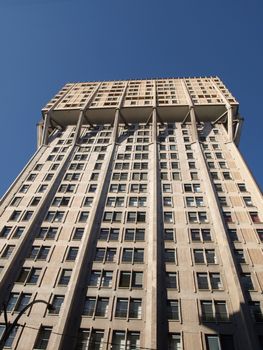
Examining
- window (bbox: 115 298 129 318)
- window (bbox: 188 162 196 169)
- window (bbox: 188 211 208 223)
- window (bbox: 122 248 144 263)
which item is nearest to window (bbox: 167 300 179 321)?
window (bbox: 115 298 129 318)

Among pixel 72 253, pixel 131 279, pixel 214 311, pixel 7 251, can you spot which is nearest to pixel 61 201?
pixel 72 253

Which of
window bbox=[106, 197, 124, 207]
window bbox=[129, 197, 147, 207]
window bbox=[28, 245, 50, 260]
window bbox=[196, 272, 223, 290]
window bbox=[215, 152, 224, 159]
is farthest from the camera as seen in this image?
window bbox=[215, 152, 224, 159]

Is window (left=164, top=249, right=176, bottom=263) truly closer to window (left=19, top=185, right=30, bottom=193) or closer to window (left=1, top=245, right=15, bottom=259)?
window (left=1, top=245, right=15, bottom=259)

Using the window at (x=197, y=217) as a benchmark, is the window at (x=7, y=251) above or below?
below

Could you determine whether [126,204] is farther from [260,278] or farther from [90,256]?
[260,278]

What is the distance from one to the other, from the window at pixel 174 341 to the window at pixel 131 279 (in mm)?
4410

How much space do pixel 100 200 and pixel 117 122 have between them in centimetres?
1701

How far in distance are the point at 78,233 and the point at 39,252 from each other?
382cm

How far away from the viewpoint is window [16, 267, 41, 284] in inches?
979

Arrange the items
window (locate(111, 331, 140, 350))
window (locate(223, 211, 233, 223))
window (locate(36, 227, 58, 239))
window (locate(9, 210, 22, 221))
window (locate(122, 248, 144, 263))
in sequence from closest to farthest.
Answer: window (locate(111, 331, 140, 350))
window (locate(122, 248, 144, 263))
window (locate(36, 227, 58, 239))
window (locate(223, 211, 233, 223))
window (locate(9, 210, 22, 221))

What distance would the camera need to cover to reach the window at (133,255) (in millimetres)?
26266

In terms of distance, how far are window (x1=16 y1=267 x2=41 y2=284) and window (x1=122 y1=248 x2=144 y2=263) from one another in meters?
7.13

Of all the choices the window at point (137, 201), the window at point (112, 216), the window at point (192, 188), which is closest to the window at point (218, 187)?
the window at point (192, 188)

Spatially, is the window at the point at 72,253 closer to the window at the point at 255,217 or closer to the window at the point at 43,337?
the window at the point at 43,337
